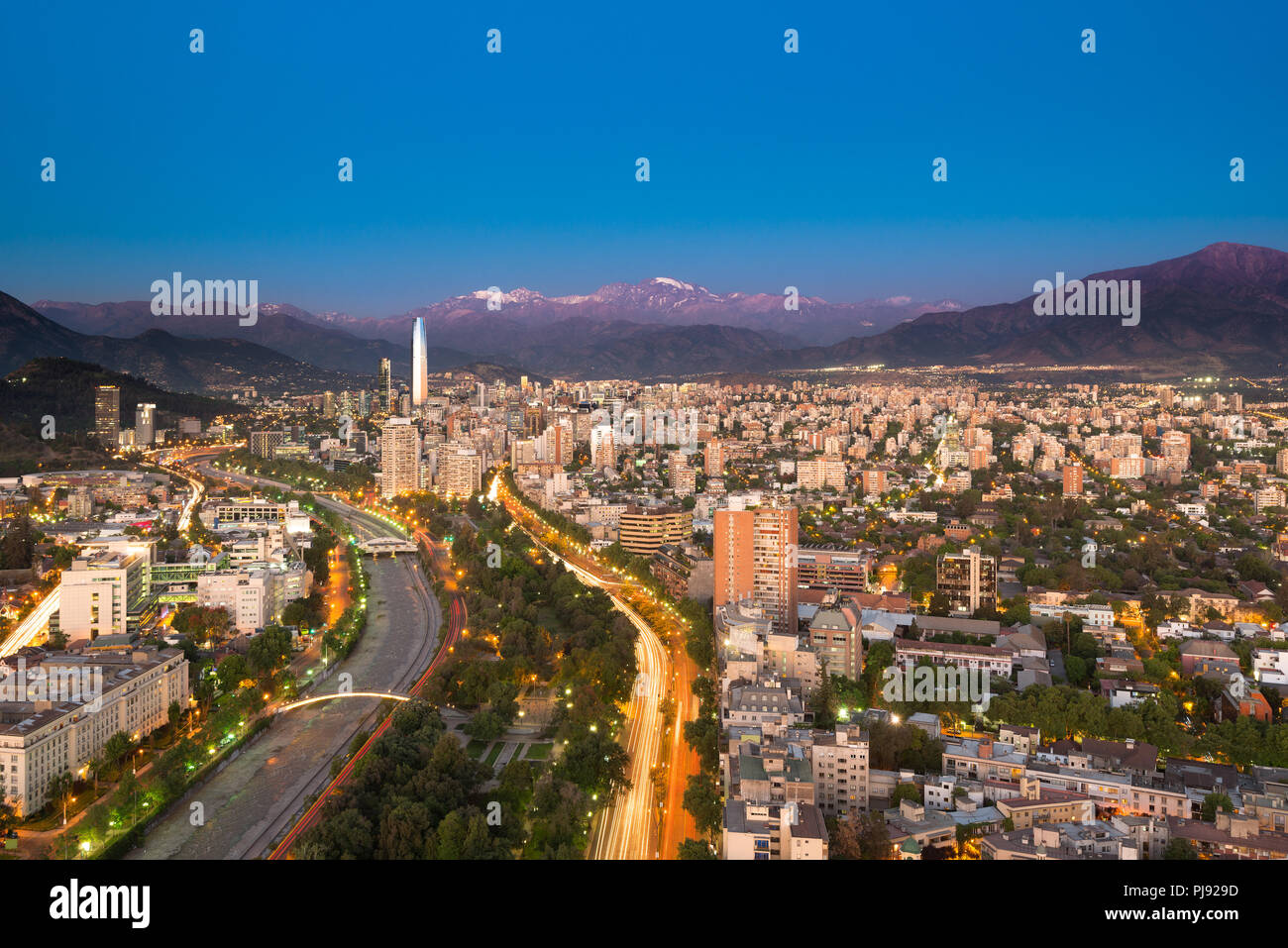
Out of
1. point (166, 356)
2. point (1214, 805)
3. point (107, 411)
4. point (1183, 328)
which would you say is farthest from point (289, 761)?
point (166, 356)

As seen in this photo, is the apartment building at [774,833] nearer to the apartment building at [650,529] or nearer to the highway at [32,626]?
the highway at [32,626]

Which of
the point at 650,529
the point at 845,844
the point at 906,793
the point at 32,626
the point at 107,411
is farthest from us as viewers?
the point at 107,411

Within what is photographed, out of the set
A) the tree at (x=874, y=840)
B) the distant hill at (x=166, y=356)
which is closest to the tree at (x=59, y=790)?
the tree at (x=874, y=840)

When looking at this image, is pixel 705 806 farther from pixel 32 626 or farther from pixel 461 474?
pixel 461 474

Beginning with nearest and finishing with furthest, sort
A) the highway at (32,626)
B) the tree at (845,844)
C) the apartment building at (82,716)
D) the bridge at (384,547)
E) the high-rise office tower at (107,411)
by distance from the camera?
the tree at (845,844) < the apartment building at (82,716) < the highway at (32,626) < the bridge at (384,547) < the high-rise office tower at (107,411)
